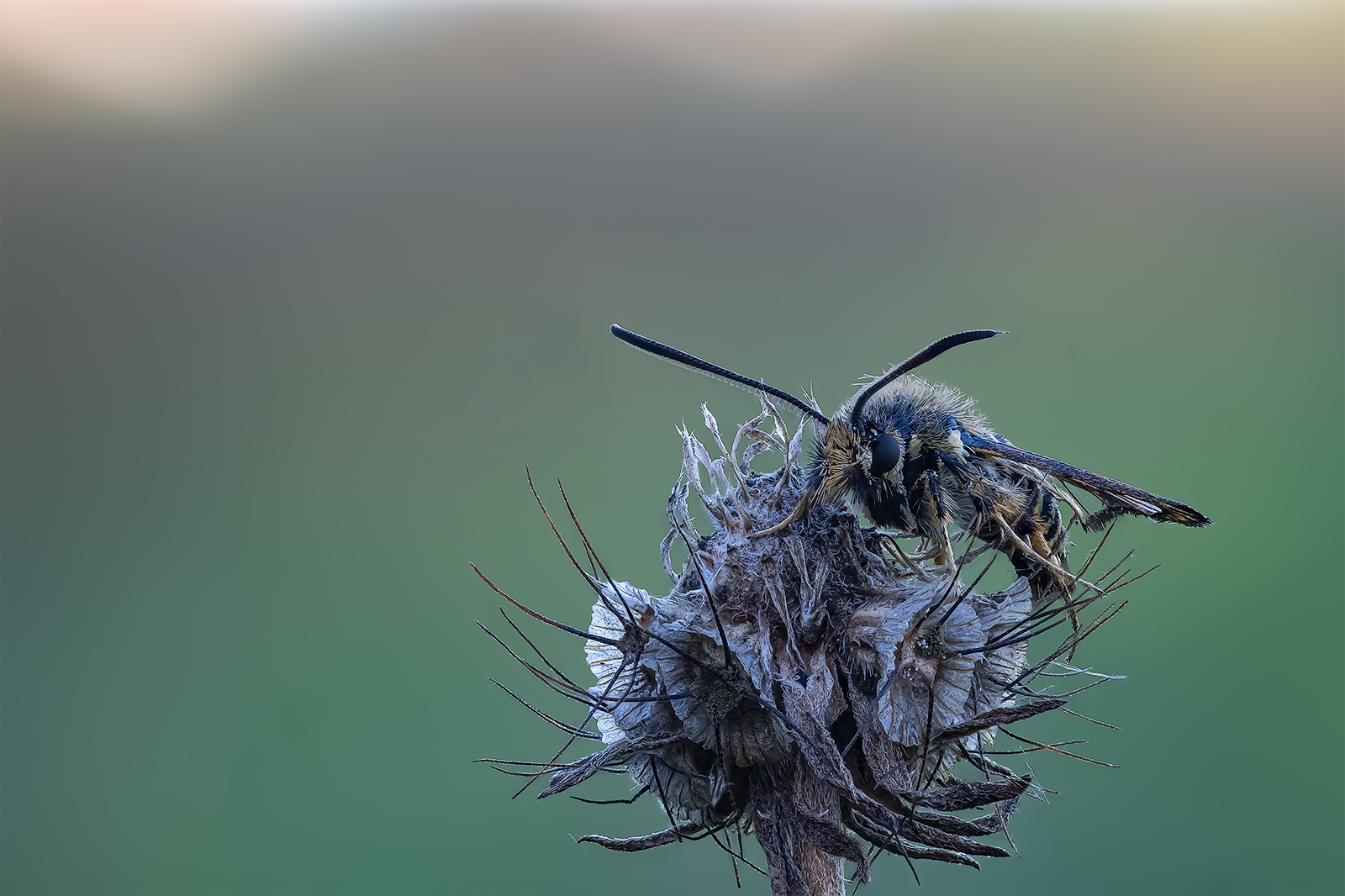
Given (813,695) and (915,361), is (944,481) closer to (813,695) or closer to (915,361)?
(915,361)

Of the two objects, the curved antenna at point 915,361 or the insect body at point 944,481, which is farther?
the insect body at point 944,481

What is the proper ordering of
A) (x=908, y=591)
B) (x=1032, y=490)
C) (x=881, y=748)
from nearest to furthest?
(x=881, y=748) → (x=908, y=591) → (x=1032, y=490)

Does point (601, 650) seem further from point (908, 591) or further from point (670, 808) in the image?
point (908, 591)

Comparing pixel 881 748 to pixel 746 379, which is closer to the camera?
pixel 881 748

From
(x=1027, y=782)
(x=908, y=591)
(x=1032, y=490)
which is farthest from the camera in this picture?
(x=1032, y=490)

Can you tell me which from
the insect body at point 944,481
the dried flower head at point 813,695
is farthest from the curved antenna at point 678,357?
the dried flower head at point 813,695

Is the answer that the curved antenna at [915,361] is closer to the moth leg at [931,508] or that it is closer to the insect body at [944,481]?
the insect body at [944,481]

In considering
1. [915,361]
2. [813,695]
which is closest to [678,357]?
[915,361]

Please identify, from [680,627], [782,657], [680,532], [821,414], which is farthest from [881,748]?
[821,414]
